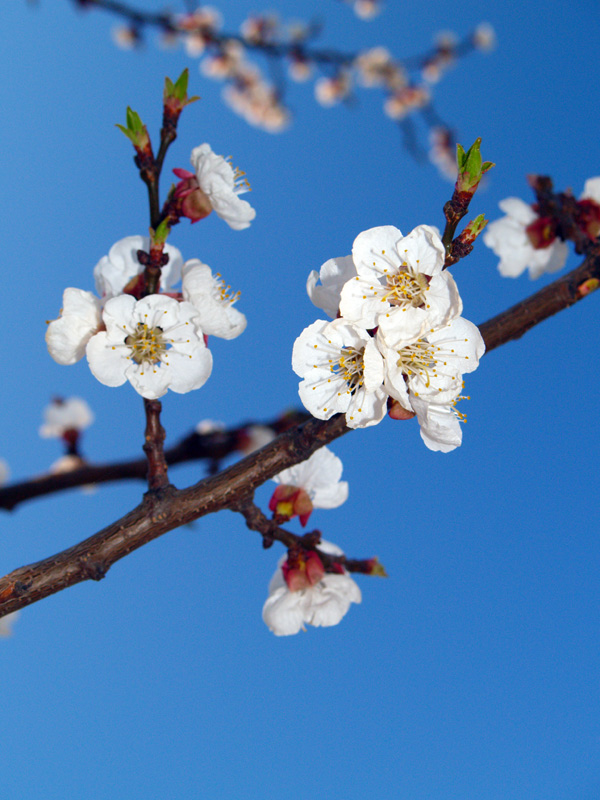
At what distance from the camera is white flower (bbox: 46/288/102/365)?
66.7 inches

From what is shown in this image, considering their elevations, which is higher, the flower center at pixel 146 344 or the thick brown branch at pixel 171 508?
the flower center at pixel 146 344

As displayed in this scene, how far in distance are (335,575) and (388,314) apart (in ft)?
3.78

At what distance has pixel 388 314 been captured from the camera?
53.3 inches

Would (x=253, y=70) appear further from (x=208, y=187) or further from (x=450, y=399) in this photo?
(x=450, y=399)

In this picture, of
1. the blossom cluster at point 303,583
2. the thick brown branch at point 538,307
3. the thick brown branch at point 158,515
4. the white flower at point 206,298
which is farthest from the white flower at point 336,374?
the blossom cluster at point 303,583

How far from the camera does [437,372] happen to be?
4.69ft

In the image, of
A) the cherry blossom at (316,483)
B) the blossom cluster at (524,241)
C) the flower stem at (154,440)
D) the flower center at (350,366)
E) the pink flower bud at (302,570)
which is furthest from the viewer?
the blossom cluster at (524,241)

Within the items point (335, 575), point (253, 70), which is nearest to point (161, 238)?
point (335, 575)

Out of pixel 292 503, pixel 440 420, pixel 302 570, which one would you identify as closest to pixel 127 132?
pixel 440 420

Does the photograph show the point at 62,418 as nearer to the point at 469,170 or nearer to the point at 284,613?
the point at 284,613

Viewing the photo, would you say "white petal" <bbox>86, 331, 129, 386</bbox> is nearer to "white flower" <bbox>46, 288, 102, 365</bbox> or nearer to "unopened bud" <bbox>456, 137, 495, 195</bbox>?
"white flower" <bbox>46, 288, 102, 365</bbox>

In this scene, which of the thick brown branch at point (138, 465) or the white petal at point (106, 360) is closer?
the white petal at point (106, 360)

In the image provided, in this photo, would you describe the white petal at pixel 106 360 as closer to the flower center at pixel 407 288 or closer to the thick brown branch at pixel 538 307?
the flower center at pixel 407 288

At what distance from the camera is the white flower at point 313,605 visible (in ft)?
6.92
